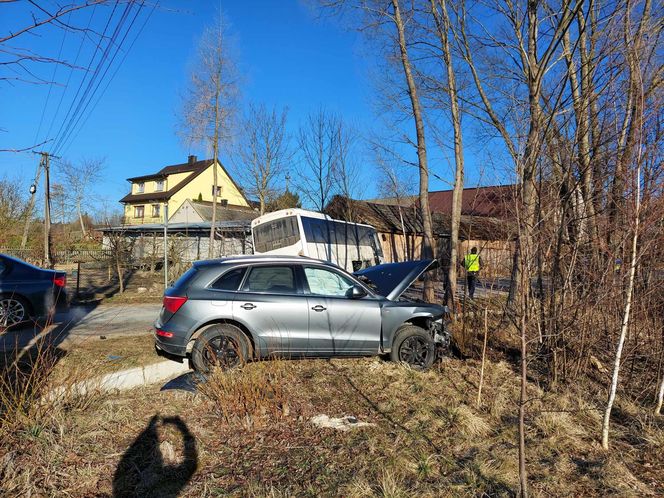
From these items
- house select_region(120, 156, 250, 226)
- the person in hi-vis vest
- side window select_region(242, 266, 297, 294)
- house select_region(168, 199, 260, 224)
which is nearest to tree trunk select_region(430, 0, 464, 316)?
the person in hi-vis vest

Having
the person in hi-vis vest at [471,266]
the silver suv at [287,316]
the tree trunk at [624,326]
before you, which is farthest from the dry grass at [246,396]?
the person in hi-vis vest at [471,266]

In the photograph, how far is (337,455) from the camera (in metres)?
3.62

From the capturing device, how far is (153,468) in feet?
10.9

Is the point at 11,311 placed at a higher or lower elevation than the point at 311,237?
lower

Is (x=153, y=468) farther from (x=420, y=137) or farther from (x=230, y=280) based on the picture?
(x=420, y=137)

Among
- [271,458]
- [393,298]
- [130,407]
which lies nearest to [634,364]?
[393,298]

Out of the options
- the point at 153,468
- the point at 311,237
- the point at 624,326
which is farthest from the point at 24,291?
the point at 624,326

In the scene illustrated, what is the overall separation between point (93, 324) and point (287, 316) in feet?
18.1

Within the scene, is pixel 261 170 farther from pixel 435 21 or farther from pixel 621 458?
pixel 621 458

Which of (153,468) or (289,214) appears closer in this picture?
(153,468)

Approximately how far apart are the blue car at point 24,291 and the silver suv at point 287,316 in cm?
398

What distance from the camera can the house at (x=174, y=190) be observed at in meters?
45.7

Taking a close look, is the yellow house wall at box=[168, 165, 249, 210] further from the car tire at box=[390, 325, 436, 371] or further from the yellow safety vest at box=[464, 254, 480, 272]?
the car tire at box=[390, 325, 436, 371]

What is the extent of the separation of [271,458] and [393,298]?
3278mm
